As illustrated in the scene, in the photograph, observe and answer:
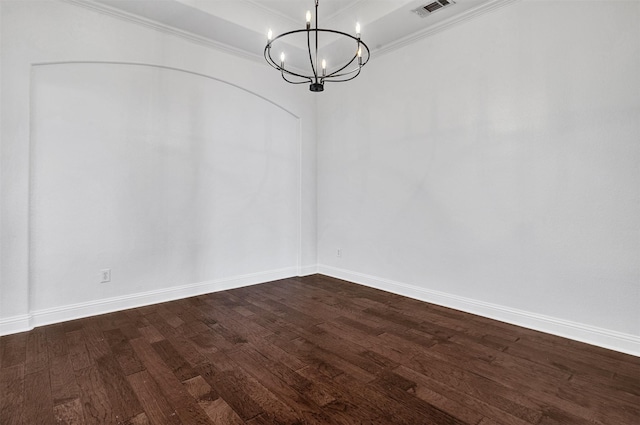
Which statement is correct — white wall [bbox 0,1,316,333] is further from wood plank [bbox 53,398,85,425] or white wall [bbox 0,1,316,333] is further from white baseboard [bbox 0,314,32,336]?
wood plank [bbox 53,398,85,425]

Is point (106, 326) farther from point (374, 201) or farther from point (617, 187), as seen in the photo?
point (617, 187)

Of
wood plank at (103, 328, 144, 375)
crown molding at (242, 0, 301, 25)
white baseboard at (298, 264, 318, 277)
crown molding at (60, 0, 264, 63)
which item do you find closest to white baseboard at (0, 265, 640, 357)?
white baseboard at (298, 264, 318, 277)

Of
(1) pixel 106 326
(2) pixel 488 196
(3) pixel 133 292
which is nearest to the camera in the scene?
(1) pixel 106 326

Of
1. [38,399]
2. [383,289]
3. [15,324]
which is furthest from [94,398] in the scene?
[383,289]

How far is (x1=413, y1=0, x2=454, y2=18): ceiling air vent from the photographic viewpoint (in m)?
3.13

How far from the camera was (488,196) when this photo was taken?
319 centimetres

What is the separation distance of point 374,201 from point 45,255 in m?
3.53

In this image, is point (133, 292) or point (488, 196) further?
point (133, 292)

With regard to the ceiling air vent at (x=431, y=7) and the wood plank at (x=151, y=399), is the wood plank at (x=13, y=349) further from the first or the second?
the ceiling air vent at (x=431, y=7)

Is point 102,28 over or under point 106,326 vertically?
over

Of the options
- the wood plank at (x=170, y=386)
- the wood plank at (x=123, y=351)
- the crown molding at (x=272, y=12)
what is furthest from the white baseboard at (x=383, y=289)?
the crown molding at (x=272, y=12)

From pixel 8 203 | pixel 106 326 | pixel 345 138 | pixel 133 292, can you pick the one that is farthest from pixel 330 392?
pixel 345 138

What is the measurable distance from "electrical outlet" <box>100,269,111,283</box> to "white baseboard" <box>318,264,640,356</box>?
2.98 m

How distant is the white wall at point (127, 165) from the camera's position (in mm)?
2840
